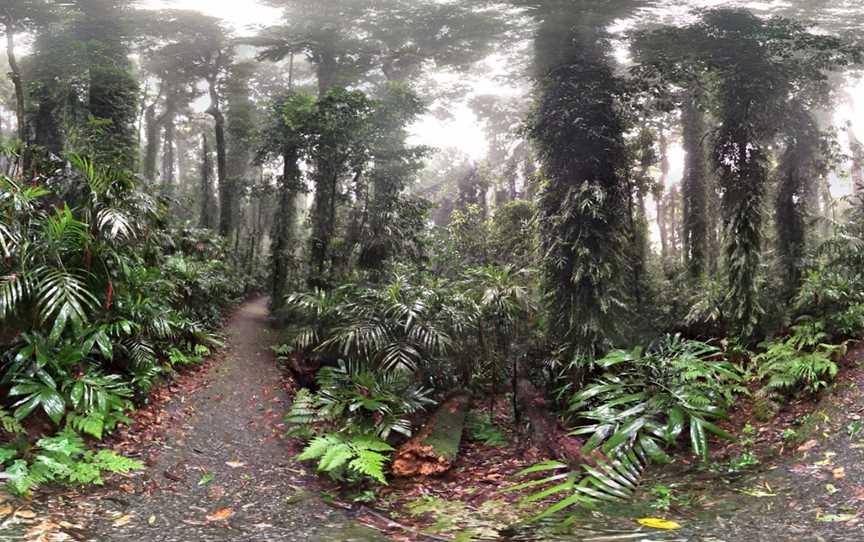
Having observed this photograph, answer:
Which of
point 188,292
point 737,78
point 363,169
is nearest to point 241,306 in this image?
point 188,292

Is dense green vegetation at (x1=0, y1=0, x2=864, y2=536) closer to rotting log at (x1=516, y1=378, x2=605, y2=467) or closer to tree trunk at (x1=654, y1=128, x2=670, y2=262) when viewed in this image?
rotting log at (x1=516, y1=378, x2=605, y2=467)

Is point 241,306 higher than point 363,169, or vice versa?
point 363,169

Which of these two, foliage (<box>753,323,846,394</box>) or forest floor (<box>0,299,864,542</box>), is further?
foliage (<box>753,323,846,394</box>)

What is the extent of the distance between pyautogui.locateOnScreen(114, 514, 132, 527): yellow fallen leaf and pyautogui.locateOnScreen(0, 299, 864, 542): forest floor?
0.04 feet

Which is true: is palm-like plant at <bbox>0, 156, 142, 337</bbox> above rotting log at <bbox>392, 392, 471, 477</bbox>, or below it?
above

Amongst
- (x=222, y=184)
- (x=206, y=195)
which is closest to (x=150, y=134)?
(x=206, y=195)

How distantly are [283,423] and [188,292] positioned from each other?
12.3 ft

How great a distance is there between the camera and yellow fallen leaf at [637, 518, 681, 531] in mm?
2414

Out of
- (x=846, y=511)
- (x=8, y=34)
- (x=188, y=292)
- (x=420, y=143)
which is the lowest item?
(x=188, y=292)

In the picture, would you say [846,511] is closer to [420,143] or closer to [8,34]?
Answer: [420,143]

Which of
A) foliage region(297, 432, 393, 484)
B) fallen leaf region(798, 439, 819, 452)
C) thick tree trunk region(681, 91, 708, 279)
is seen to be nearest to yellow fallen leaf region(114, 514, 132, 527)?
foliage region(297, 432, 393, 484)

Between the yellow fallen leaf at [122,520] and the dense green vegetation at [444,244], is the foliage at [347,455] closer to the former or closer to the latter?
the dense green vegetation at [444,244]

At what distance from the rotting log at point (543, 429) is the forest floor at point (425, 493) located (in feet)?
0.85

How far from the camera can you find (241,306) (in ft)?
41.2
